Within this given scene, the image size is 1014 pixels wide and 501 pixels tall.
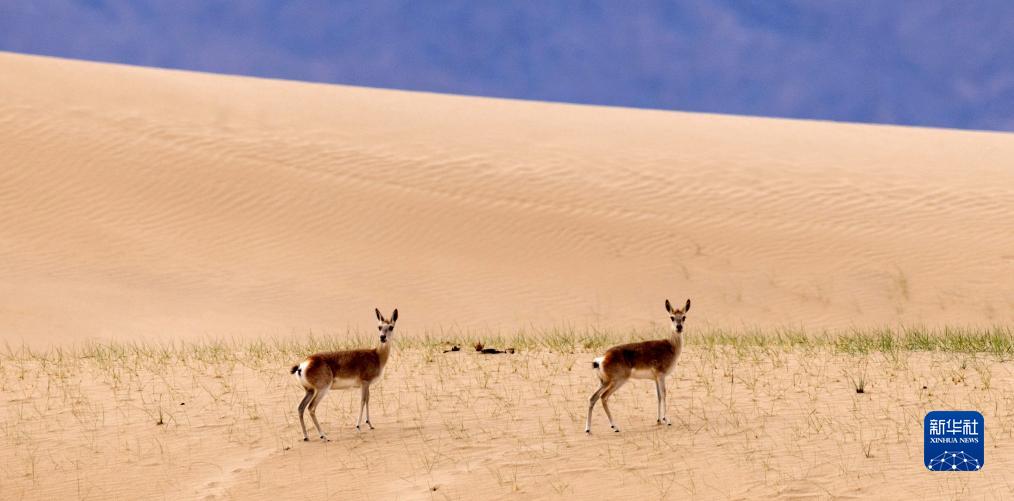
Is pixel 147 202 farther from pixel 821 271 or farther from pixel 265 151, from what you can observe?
pixel 821 271

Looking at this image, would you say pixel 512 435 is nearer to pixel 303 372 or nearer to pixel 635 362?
pixel 635 362

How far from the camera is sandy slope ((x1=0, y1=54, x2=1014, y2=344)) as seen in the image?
75.5 ft

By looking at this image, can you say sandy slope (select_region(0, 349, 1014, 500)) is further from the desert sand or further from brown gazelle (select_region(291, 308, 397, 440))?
brown gazelle (select_region(291, 308, 397, 440))

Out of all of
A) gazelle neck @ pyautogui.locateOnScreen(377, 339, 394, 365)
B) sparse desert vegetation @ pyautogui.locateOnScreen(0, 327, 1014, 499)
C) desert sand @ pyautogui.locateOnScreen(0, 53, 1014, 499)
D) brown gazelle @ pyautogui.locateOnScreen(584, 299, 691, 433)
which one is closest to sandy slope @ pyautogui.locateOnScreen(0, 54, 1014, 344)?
desert sand @ pyautogui.locateOnScreen(0, 53, 1014, 499)

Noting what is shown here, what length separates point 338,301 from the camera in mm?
23281

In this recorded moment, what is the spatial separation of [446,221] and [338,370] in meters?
19.4

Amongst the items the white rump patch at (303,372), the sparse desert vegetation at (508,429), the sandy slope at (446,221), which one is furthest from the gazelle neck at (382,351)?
the sandy slope at (446,221)

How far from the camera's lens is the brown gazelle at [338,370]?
820 cm

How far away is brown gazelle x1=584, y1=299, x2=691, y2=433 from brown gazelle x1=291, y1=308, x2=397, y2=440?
1.67m

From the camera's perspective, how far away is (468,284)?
24719mm

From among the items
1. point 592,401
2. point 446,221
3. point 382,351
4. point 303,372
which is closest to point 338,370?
point 303,372

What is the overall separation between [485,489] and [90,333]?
1414 cm

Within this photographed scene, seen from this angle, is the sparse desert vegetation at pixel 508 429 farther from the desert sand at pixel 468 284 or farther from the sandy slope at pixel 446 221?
the sandy slope at pixel 446 221

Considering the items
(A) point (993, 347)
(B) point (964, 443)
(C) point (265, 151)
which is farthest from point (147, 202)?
(B) point (964, 443)
